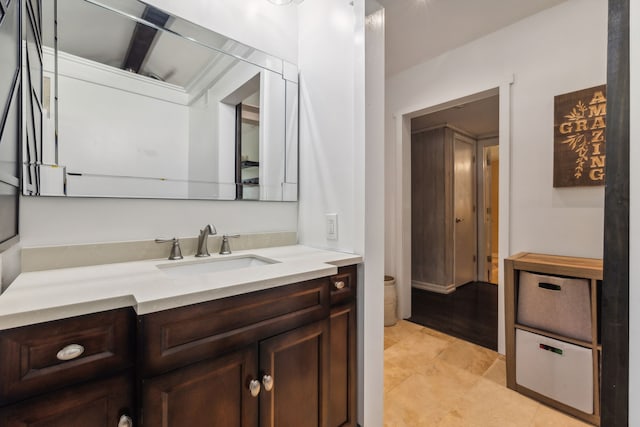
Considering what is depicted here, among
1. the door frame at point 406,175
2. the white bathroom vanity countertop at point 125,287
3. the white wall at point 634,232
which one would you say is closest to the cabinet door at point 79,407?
the white bathroom vanity countertop at point 125,287

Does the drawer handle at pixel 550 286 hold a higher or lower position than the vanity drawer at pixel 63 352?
lower

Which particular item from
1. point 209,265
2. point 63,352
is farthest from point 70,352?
point 209,265

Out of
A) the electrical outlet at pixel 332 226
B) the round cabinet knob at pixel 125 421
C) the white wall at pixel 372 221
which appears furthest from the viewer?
the electrical outlet at pixel 332 226

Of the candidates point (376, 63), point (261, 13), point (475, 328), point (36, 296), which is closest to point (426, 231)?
point (475, 328)

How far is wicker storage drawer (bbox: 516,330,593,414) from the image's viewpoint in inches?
58.1

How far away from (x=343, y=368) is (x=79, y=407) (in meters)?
0.88

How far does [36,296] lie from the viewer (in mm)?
720

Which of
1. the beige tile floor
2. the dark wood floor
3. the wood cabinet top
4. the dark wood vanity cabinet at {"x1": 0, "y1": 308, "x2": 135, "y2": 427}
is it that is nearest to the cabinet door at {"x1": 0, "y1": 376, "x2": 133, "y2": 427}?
the dark wood vanity cabinet at {"x1": 0, "y1": 308, "x2": 135, "y2": 427}

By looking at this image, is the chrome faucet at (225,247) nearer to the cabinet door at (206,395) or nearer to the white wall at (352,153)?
the white wall at (352,153)

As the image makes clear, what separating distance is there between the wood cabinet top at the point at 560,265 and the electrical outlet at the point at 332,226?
1135 millimetres

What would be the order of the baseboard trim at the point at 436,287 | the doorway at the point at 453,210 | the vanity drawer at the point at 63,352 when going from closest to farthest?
the vanity drawer at the point at 63,352 < the doorway at the point at 453,210 < the baseboard trim at the point at 436,287

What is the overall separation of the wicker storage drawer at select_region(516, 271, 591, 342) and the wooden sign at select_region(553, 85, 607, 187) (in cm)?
68

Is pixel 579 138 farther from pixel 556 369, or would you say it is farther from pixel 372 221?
pixel 372 221

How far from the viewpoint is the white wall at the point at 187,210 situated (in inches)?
42.0
